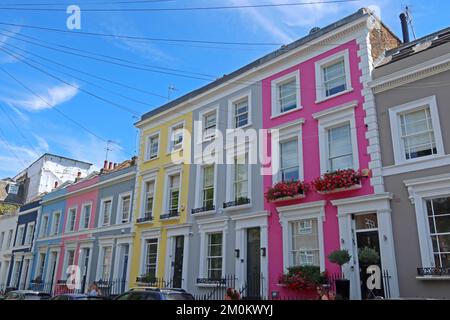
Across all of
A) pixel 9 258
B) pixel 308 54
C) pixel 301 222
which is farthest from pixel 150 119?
pixel 9 258

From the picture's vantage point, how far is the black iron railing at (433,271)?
10803mm

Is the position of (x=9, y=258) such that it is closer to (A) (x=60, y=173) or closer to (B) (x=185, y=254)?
(A) (x=60, y=173)

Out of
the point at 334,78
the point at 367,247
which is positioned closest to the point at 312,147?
the point at 334,78

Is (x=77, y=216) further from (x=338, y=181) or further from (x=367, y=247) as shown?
(x=367, y=247)

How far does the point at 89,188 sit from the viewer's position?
27031mm

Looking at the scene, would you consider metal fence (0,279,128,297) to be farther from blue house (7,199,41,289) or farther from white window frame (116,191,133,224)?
white window frame (116,191,133,224)

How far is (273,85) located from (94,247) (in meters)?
15.4

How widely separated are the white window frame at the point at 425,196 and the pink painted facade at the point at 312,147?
4.44 feet

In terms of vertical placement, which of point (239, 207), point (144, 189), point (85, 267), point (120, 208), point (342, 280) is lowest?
point (342, 280)

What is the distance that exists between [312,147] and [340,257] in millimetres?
4673

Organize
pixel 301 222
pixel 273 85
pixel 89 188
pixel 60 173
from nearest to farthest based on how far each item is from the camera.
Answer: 1. pixel 301 222
2. pixel 273 85
3. pixel 89 188
4. pixel 60 173

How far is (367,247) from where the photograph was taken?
12.4 metres

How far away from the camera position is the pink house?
12.9m

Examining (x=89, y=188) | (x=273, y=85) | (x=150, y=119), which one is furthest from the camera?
(x=89, y=188)
